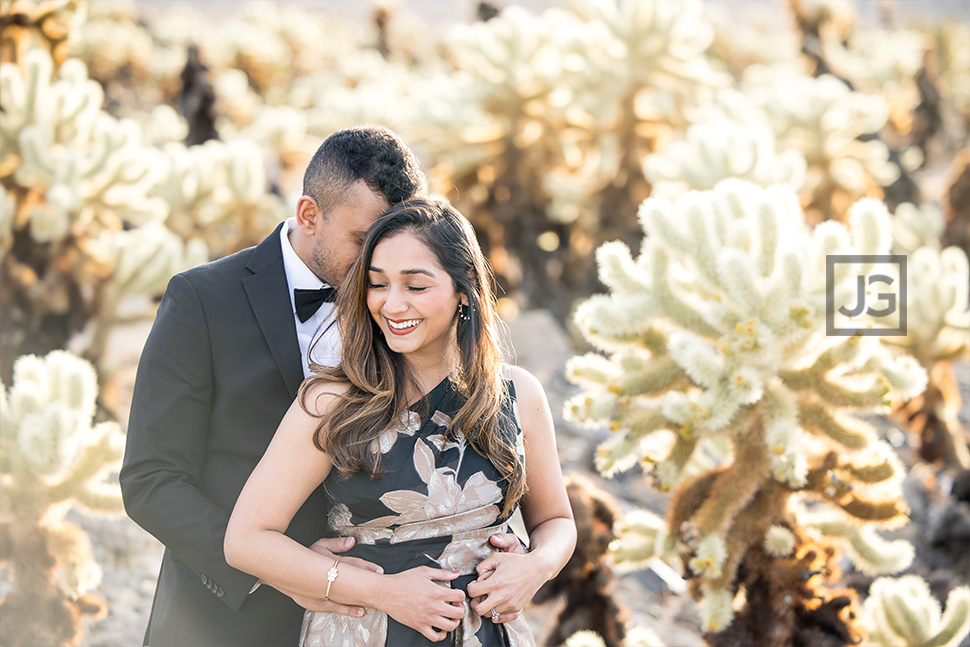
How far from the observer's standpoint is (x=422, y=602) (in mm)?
2004

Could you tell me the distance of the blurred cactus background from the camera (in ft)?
10.7

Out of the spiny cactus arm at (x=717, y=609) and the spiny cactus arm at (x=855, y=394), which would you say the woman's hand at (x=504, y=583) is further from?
the spiny cactus arm at (x=855, y=394)

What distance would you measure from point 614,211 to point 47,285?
476 cm

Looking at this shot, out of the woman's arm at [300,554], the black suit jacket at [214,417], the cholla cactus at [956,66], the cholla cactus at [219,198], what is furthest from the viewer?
the cholla cactus at [956,66]

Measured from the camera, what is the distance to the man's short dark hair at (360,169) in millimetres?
2350

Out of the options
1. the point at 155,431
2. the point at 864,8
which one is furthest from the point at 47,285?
the point at 864,8

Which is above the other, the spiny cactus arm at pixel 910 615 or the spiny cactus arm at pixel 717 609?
the spiny cactus arm at pixel 717 609

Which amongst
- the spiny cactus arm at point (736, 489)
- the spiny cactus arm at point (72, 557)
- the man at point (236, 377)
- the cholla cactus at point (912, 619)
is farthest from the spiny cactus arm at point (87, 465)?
the cholla cactus at point (912, 619)

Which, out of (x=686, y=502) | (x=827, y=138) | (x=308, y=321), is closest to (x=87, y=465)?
(x=308, y=321)

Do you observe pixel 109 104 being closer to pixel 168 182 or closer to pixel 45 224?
pixel 168 182

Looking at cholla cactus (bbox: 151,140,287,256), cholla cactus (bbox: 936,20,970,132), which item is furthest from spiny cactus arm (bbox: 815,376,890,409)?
cholla cactus (bbox: 936,20,970,132)

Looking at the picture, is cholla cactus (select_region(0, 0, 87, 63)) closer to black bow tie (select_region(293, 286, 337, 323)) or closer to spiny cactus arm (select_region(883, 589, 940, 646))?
black bow tie (select_region(293, 286, 337, 323))

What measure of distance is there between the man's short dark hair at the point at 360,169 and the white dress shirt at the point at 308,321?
7.6 inches

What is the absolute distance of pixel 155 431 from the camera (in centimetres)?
227
